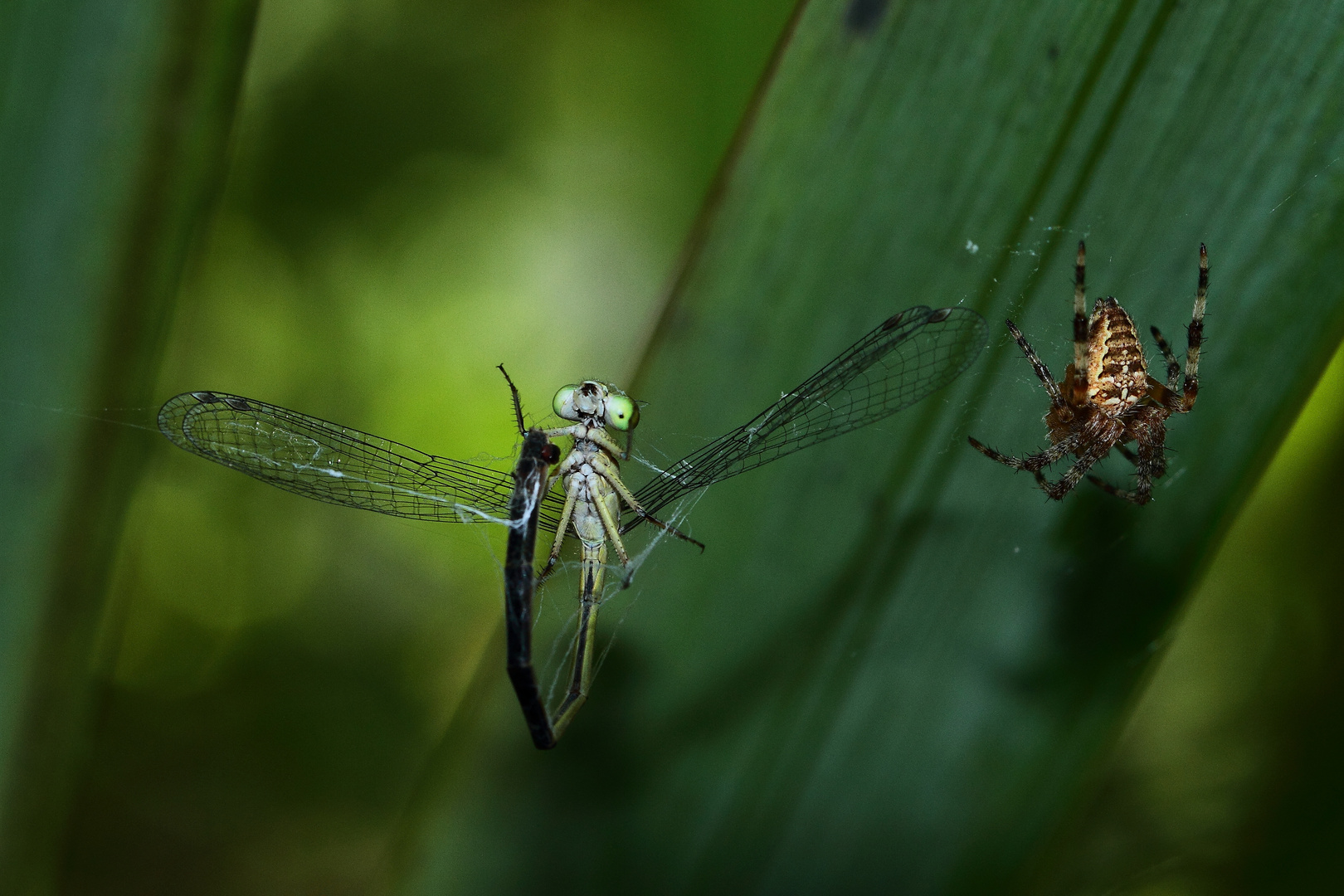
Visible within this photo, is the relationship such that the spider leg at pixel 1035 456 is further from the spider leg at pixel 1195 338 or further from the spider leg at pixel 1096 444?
the spider leg at pixel 1195 338

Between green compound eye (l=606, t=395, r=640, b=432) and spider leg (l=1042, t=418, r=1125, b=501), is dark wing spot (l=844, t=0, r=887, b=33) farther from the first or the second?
spider leg (l=1042, t=418, r=1125, b=501)

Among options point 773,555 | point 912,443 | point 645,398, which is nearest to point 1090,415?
point 912,443

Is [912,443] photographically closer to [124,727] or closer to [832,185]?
[832,185]

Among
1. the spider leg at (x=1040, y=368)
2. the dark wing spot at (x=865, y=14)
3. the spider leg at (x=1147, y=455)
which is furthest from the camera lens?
the spider leg at (x=1147, y=455)

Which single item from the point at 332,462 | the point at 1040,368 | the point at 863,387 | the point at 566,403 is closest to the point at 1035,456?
the point at 1040,368

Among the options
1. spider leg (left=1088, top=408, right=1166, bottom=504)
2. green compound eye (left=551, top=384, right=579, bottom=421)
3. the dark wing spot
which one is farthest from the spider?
green compound eye (left=551, top=384, right=579, bottom=421)

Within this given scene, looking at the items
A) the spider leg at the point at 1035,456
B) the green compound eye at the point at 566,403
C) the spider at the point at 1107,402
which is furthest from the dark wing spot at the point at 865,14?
the green compound eye at the point at 566,403
